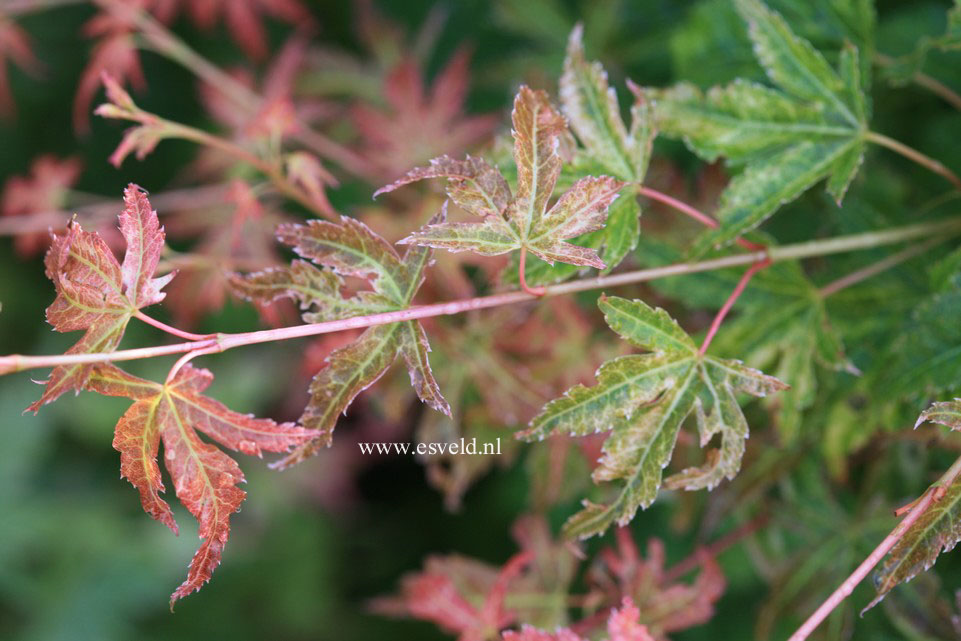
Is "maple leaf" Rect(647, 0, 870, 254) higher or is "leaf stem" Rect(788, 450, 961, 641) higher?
"maple leaf" Rect(647, 0, 870, 254)

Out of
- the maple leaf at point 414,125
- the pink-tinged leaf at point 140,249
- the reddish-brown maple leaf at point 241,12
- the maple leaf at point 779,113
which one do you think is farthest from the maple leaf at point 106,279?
the reddish-brown maple leaf at point 241,12

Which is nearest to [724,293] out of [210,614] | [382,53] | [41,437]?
[382,53]

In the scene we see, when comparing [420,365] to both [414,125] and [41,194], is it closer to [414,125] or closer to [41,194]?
[414,125]

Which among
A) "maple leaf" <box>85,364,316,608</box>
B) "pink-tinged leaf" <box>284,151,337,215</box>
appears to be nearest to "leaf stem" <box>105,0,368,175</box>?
"pink-tinged leaf" <box>284,151,337,215</box>

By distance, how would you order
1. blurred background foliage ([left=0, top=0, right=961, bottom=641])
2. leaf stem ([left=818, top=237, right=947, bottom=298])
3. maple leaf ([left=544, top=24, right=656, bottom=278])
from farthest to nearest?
blurred background foliage ([left=0, top=0, right=961, bottom=641]), leaf stem ([left=818, top=237, right=947, bottom=298]), maple leaf ([left=544, top=24, right=656, bottom=278])

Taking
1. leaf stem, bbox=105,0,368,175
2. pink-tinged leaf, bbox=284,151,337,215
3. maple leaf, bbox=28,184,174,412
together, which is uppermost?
leaf stem, bbox=105,0,368,175

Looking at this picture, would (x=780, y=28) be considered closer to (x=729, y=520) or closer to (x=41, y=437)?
(x=729, y=520)

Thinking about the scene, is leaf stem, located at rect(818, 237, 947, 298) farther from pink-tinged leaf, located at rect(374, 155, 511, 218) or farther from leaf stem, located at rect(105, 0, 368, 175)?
leaf stem, located at rect(105, 0, 368, 175)

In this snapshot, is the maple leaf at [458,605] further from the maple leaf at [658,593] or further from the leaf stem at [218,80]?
the leaf stem at [218,80]
